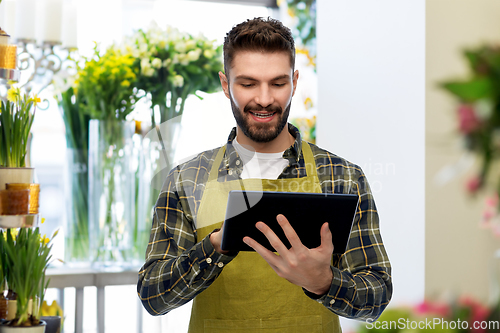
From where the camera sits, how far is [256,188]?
110 centimetres

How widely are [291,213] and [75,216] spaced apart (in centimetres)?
144

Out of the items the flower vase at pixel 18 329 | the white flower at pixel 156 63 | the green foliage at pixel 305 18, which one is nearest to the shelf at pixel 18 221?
the flower vase at pixel 18 329

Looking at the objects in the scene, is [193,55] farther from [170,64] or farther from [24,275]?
[24,275]

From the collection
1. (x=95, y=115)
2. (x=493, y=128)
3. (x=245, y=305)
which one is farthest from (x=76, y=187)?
(x=493, y=128)

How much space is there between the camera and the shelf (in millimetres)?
903

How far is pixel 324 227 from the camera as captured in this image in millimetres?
770

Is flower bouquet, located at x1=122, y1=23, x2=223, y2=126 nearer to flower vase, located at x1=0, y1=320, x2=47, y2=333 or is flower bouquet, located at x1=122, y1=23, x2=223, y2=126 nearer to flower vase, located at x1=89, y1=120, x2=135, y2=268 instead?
flower vase, located at x1=89, y1=120, x2=135, y2=268

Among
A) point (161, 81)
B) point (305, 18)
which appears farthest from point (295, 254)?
point (305, 18)

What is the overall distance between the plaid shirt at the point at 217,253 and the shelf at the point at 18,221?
25cm

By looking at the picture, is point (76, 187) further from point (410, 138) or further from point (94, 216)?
point (410, 138)

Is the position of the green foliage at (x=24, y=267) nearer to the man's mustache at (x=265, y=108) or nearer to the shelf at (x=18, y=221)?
the shelf at (x=18, y=221)

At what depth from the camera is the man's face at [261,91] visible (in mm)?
1017

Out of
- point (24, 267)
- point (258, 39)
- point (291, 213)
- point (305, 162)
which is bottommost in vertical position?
point (24, 267)

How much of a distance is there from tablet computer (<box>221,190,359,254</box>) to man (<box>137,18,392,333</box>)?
0.12 metres
